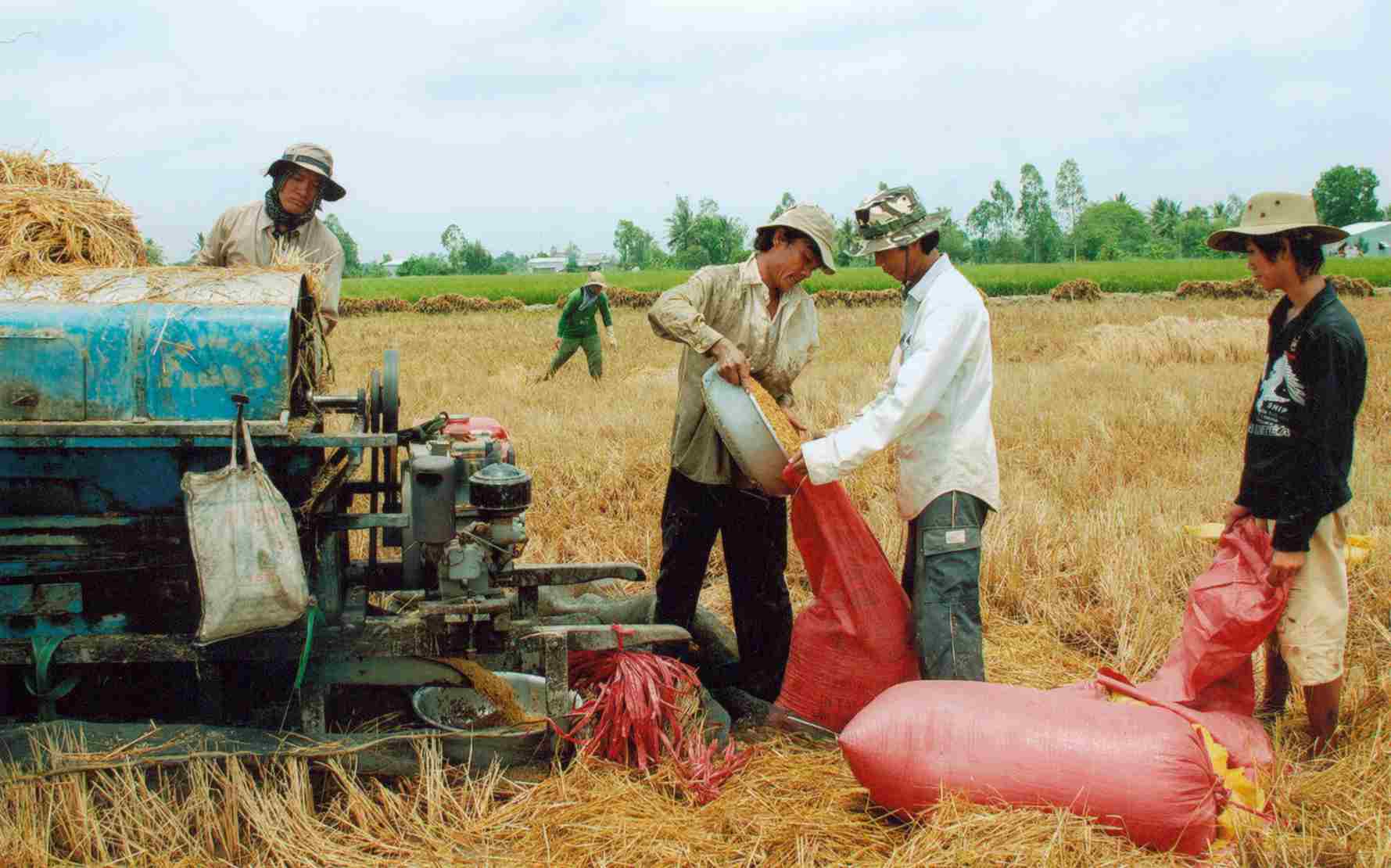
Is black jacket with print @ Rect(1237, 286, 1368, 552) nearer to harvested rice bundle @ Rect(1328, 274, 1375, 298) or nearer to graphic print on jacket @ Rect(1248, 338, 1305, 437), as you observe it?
graphic print on jacket @ Rect(1248, 338, 1305, 437)

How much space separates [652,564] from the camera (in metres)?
6.06

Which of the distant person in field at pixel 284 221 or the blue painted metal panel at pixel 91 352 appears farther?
the distant person in field at pixel 284 221

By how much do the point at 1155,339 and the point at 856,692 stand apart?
12.0 metres

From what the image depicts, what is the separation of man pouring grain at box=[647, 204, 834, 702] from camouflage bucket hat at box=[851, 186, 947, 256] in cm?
35

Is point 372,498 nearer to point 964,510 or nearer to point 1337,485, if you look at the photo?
point 964,510

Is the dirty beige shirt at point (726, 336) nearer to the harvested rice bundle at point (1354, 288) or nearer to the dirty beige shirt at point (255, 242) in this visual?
the dirty beige shirt at point (255, 242)

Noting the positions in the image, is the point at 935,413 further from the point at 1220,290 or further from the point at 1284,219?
the point at 1220,290

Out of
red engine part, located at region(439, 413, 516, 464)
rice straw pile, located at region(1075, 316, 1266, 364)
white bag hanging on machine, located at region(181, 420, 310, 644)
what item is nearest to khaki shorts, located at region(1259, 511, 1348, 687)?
red engine part, located at region(439, 413, 516, 464)

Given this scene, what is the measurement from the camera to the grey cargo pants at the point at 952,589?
366cm

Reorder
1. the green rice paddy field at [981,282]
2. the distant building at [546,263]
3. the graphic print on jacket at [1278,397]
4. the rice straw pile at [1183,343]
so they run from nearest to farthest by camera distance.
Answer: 1. the graphic print on jacket at [1278,397]
2. the rice straw pile at [1183,343]
3. the green rice paddy field at [981,282]
4. the distant building at [546,263]

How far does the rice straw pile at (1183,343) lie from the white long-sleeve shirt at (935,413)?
36.5 ft

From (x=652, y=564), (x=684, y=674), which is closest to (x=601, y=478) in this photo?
(x=652, y=564)

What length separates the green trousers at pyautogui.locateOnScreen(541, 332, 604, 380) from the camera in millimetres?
13570

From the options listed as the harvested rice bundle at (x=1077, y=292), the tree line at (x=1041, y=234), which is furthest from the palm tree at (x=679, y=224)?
the harvested rice bundle at (x=1077, y=292)
